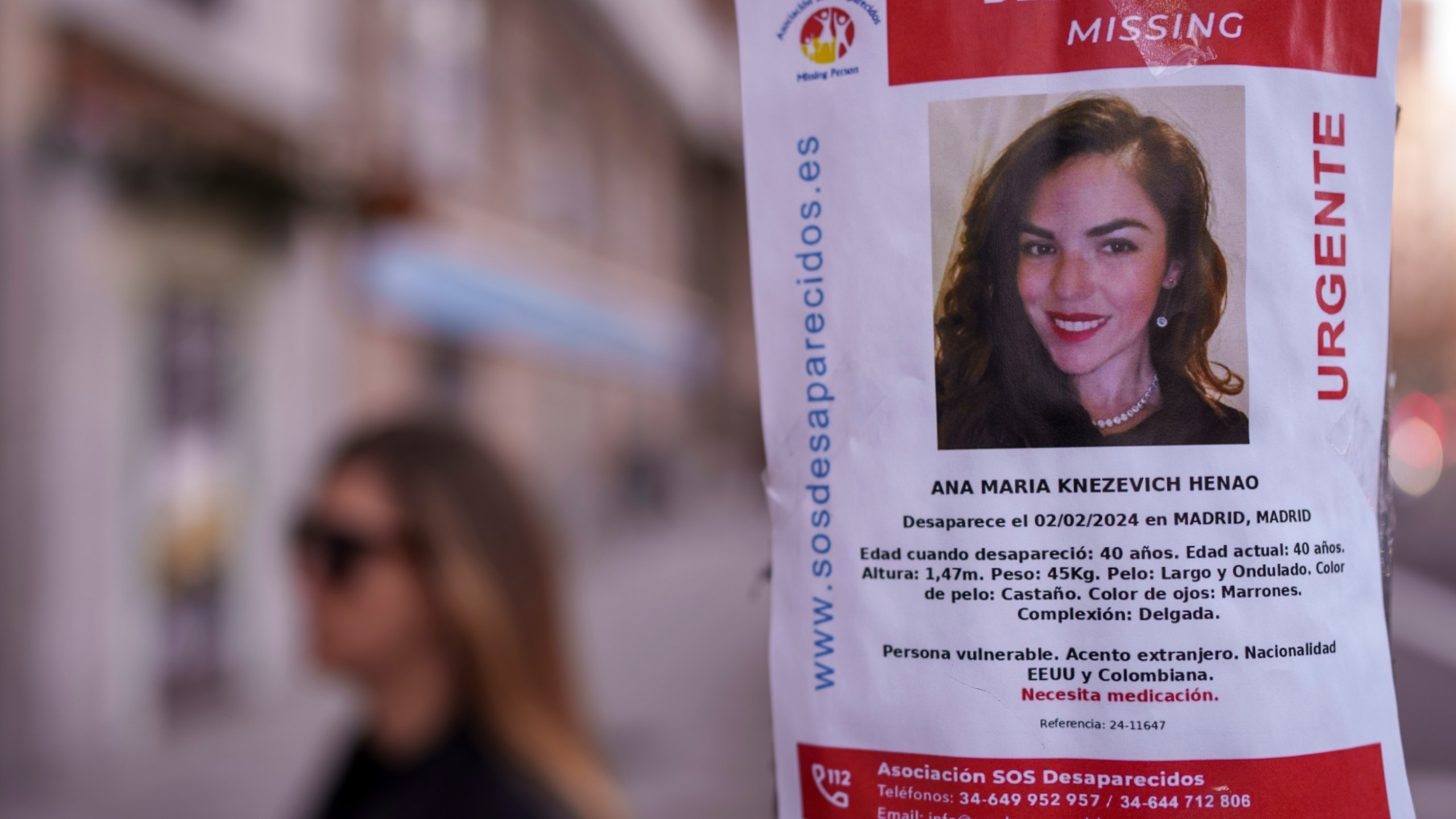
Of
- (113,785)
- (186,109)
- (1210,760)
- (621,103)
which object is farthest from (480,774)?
(621,103)

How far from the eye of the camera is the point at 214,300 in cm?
927

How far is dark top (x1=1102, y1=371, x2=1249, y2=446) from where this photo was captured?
31.4 inches

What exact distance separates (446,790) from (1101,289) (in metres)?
2.04

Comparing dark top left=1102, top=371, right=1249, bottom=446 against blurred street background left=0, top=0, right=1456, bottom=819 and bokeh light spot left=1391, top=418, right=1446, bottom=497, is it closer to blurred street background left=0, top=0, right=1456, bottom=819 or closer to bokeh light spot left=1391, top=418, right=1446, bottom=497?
blurred street background left=0, top=0, right=1456, bottom=819

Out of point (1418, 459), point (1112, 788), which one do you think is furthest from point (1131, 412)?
point (1418, 459)

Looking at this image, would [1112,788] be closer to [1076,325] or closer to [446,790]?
[1076,325]

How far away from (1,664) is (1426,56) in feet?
26.0

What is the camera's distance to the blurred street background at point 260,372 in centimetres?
700

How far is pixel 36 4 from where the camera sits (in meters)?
7.02

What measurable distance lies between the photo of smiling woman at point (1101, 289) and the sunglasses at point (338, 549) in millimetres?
2201


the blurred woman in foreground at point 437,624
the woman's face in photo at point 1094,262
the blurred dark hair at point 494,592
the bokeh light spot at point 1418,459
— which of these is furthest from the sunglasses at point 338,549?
the bokeh light spot at point 1418,459

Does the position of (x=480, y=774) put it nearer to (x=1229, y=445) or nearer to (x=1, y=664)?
(x=1229, y=445)

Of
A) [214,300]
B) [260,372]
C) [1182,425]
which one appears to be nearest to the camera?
[1182,425]

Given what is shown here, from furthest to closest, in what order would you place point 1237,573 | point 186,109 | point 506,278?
point 506,278, point 186,109, point 1237,573
